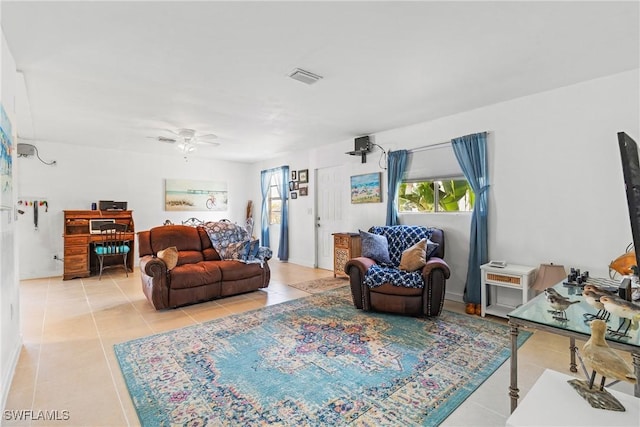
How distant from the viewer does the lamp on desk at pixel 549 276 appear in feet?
9.51

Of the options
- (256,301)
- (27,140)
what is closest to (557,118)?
(256,301)

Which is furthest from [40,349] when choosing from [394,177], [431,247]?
[394,177]

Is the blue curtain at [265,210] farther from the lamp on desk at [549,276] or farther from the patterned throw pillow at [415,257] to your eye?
the lamp on desk at [549,276]

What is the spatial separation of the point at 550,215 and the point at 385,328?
2.12 meters

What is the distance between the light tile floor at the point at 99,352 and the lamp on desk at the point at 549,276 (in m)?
0.45

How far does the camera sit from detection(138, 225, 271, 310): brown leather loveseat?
11.6 ft

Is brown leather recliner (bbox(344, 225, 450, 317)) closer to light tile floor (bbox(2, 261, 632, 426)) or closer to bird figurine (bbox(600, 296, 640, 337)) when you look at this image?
light tile floor (bbox(2, 261, 632, 426))

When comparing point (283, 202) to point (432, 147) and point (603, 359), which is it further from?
point (603, 359)

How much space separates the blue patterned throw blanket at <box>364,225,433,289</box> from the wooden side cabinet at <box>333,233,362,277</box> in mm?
682

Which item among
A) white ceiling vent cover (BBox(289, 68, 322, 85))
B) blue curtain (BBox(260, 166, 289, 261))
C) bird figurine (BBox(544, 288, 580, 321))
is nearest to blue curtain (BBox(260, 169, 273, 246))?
blue curtain (BBox(260, 166, 289, 261))

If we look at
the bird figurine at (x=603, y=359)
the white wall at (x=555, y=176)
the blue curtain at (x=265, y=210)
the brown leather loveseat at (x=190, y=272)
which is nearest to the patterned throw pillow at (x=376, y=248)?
the white wall at (x=555, y=176)

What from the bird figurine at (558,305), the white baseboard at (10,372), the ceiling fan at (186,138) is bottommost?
the white baseboard at (10,372)

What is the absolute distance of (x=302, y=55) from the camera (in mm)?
2459

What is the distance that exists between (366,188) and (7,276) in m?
4.27
